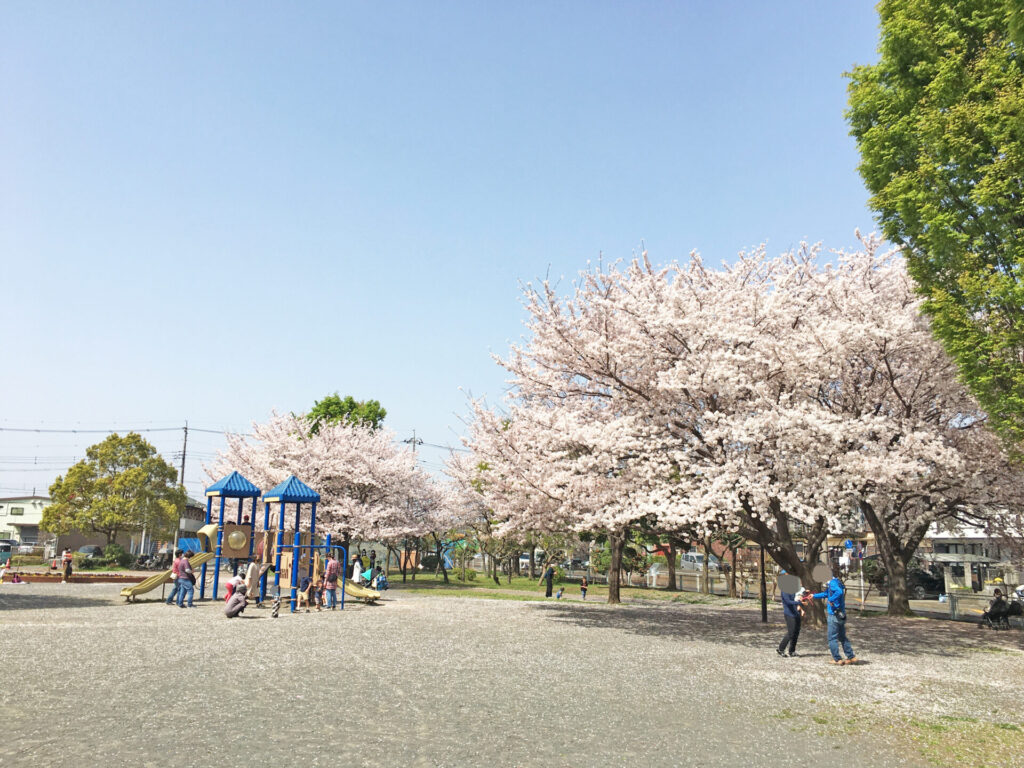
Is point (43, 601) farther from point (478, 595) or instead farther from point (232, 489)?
point (478, 595)

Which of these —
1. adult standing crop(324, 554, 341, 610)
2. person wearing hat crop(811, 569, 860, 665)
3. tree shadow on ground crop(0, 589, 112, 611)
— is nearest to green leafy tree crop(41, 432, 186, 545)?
tree shadow on ground crop(0, 589, 112, 611)

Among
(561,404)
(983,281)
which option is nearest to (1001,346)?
(983,281)

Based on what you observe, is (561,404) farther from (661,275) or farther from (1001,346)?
(1001,346)

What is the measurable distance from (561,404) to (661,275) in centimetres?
471

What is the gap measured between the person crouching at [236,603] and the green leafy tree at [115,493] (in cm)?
3289

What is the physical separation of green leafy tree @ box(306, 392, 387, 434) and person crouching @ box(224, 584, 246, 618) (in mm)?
28643

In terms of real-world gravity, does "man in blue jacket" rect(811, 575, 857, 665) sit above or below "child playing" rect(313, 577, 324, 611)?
above

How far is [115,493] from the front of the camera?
47750mm

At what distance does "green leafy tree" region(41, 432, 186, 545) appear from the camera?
47.2 meters

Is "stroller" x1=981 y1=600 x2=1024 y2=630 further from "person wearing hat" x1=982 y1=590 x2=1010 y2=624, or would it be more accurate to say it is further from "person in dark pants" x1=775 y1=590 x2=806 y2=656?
"person in dark pants" x1=775 y1=590 x2=806 y2=656

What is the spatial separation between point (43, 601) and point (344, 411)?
88.8ft

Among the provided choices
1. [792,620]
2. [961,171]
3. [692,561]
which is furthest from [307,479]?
[692,561]

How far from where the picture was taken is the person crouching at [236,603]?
19297mm

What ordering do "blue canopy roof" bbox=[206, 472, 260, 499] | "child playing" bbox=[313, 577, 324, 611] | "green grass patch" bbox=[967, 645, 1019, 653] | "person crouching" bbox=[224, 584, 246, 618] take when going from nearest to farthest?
Result: "green grass patch" bbox=[967, 645, 1019, 653] → "person crouching" bbox=[224, 584, 246, 618] → "child playing" bbox=[313, 577, 324, 611] → "blue canopy roof" bbox=[206, 472, 260, 499]
